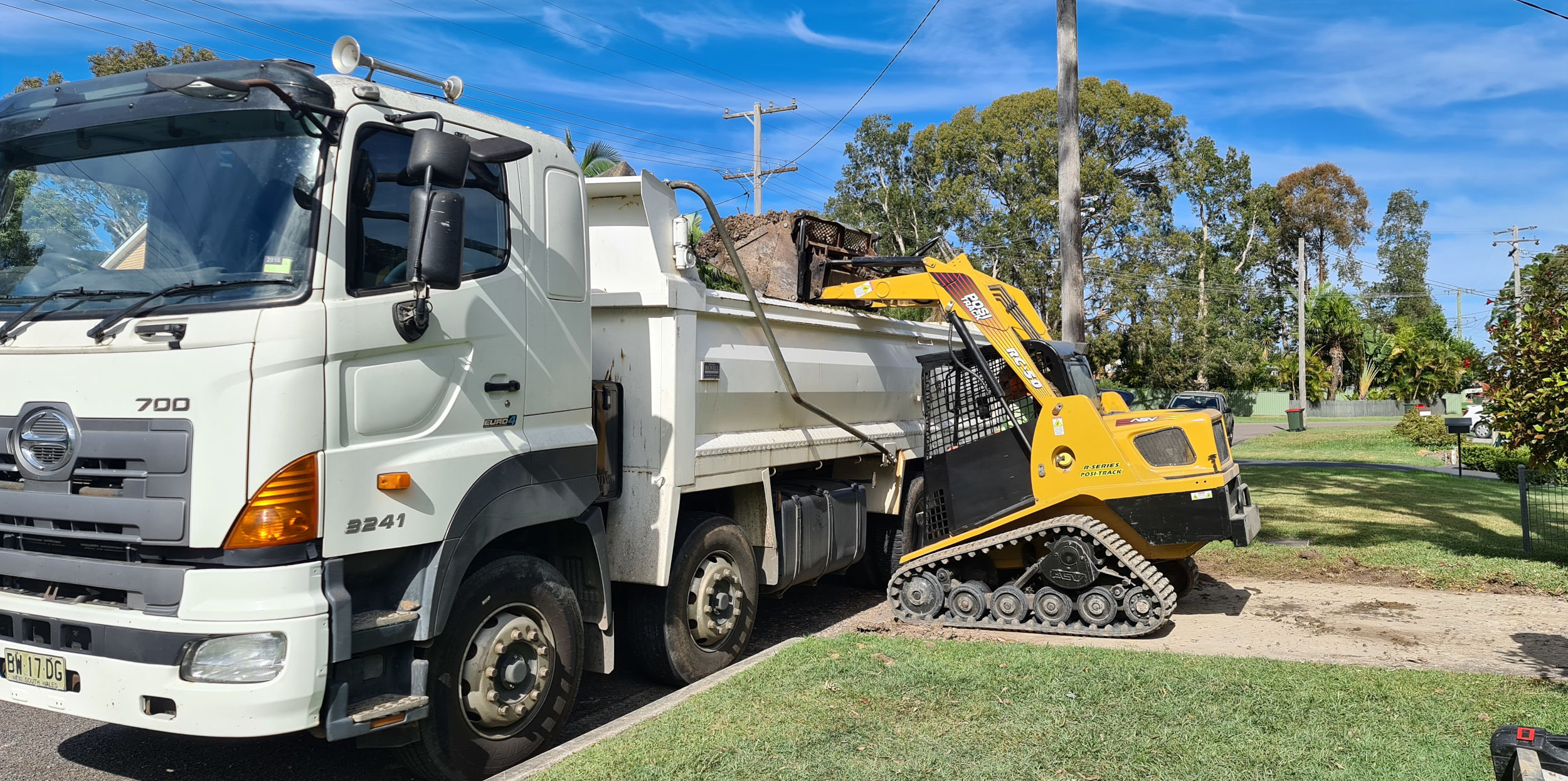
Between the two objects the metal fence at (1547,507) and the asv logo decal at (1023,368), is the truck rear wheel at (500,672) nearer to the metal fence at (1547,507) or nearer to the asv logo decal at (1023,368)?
the asv logo decal at (1023,368)

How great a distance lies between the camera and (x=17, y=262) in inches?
176

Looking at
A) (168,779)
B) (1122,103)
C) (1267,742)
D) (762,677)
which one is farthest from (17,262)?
(1122,103)

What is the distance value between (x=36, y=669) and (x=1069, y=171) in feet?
38.4

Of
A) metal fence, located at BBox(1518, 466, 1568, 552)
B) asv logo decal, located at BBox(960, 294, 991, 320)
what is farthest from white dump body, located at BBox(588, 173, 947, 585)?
metal fence, located at BBox(1518, 466, 1568, 552)

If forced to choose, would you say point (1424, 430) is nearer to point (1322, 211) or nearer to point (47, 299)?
point (47, 299)

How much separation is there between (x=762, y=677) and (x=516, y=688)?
1.56 metres

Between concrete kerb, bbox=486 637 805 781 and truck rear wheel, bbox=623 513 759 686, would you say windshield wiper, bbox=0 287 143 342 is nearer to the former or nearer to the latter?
concrete kerb, bbox=486 637 805 781

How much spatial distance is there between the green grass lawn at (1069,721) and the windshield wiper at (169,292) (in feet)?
7.54

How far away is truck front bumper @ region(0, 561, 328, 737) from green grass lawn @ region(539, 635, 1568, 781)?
115 centimetres

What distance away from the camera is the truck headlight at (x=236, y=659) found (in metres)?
3.67

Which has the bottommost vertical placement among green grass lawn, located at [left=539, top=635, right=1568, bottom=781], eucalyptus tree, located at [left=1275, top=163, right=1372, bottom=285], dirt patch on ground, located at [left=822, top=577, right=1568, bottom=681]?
dirt patch on ground, located at [left=822, top=577, right=1568, bottom=681]

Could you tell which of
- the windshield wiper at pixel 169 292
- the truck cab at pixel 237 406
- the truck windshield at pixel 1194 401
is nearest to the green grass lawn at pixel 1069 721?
the truck cab at pixel 237 406

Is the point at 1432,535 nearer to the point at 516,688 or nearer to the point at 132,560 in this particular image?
the point at 516,688

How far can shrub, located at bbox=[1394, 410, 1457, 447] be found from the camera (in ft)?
84.2
